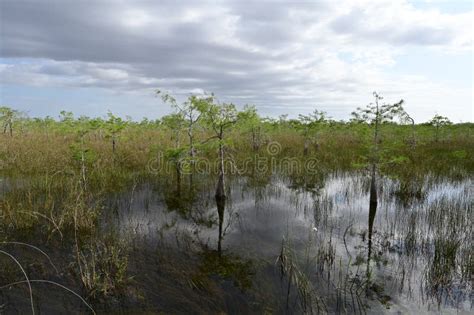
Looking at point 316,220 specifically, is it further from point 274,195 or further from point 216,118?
point 216,118

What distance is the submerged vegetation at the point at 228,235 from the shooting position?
18.3ft

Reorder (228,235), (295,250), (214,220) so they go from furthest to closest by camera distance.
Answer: (214,220), (228,235), (295,250)

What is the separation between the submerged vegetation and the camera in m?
5.58

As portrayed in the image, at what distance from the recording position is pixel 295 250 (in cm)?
759

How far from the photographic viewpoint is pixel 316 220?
9547mm

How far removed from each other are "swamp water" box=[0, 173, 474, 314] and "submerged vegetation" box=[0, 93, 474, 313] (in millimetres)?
37

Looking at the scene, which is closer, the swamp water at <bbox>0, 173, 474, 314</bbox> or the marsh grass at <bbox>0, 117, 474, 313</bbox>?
the swamp water at <bbox>0, 173, 474, 314</bbox>

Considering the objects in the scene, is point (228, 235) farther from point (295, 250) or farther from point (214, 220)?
point (295, 250)

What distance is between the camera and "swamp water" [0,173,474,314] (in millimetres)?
5527

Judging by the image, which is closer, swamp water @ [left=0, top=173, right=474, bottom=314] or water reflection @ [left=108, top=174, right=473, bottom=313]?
swamp water @ [left=0, top=173, right=474, bottom=314]

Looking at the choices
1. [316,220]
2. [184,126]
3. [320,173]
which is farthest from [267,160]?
[316,220]

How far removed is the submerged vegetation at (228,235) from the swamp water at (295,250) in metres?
0.04

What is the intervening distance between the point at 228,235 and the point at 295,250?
6.47 ft

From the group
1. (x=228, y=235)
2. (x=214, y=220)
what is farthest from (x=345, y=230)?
(x=214, y=220)
